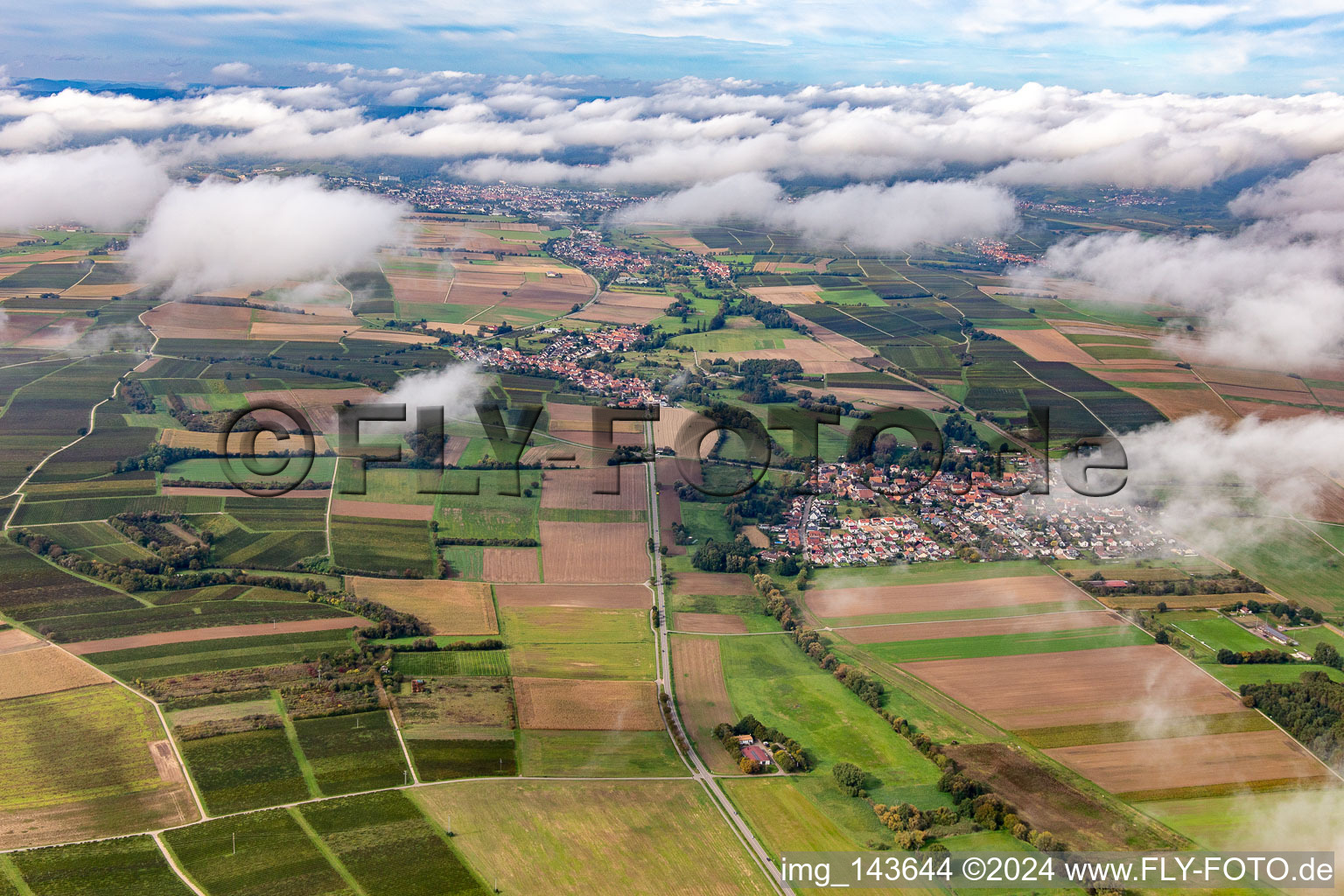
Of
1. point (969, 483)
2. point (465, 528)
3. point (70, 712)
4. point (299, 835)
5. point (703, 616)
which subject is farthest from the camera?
point (969, 483)

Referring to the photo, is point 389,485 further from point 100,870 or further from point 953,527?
point 953,527

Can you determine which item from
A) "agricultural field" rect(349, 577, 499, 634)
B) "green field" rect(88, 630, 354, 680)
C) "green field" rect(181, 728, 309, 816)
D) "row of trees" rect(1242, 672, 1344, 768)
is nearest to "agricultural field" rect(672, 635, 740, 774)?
"agricultural field" rect(349, 577, 499, 634)

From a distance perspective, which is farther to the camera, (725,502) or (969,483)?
(969,483)

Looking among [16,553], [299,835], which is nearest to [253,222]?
[16,553]

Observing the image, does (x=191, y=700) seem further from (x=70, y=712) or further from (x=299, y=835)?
(x=299, y=835)

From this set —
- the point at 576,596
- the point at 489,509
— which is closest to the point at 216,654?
the point at 576,596

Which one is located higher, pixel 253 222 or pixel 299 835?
pixel 253 222

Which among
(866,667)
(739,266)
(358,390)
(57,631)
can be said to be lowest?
(866,667)
